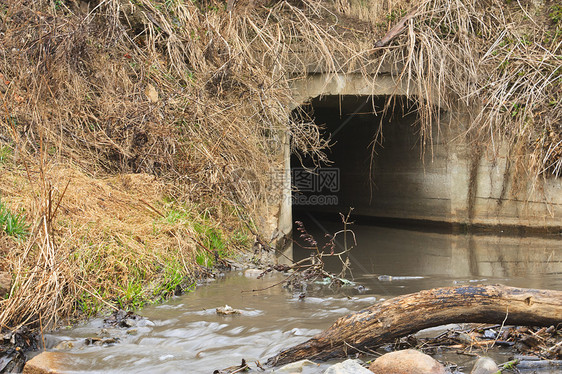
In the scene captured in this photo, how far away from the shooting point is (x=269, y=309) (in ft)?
15.0

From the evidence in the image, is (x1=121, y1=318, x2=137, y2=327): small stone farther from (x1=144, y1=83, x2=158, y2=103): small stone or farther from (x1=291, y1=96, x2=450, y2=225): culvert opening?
(x1=291, y1=96, x2=450, y2=225): culvert opening

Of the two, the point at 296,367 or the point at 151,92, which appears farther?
the point at 151,92

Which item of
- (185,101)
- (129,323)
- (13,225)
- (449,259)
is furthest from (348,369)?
(185,101)

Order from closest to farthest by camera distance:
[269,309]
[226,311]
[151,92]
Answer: [226,311], [269,309], [151,92]

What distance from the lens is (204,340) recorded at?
382 cm

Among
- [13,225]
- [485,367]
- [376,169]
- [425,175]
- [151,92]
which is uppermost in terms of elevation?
[151,92]

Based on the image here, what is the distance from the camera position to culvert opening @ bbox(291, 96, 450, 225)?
10273 mm

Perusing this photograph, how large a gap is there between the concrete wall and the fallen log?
17.4ft

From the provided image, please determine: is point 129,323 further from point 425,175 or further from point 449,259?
point 425,175

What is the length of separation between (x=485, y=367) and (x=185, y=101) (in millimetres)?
5363

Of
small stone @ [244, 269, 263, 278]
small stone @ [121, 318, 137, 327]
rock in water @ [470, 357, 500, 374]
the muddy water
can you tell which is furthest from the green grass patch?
rock in water @ [470, 357, 500, 374]

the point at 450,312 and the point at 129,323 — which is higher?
the point at 450,312

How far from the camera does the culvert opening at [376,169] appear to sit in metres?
10.3

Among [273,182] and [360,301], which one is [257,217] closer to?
[273,182]
